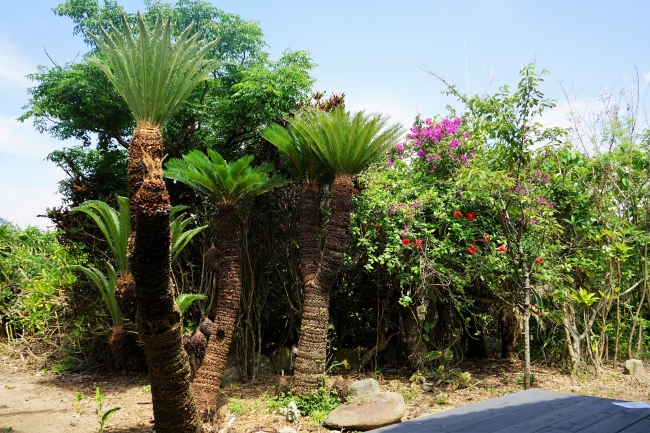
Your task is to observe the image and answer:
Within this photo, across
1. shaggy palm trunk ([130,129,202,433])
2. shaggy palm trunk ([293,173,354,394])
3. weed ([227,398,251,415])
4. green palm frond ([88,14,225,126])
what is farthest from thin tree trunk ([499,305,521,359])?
green palm frond ([88,14,225,126])

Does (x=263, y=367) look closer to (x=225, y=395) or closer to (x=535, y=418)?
(x=225, y=395)

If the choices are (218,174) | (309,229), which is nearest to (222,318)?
(309,229)

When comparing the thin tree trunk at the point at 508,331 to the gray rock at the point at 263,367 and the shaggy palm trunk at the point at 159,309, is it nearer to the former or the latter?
the gray rock at the point at 263,367

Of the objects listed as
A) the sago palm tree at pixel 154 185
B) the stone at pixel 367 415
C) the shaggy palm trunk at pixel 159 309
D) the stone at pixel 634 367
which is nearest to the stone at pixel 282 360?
the stone at pixel 367 415

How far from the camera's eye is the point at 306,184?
6.20 metres

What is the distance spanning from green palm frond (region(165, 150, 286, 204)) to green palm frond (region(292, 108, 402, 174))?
77 centimetres

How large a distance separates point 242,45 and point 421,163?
6.02 metres

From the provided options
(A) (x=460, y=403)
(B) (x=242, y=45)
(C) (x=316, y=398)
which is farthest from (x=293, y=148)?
(B) (x=242, y=45)

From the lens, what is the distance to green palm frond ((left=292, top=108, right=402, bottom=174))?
5.72 meters

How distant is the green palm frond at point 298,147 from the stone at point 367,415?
2699 millimetres

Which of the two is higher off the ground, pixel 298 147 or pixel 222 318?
pixel 298 147

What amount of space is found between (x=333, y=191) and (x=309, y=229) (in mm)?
599

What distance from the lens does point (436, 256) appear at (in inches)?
259

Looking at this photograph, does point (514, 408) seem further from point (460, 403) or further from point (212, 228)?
point (212, 228)
